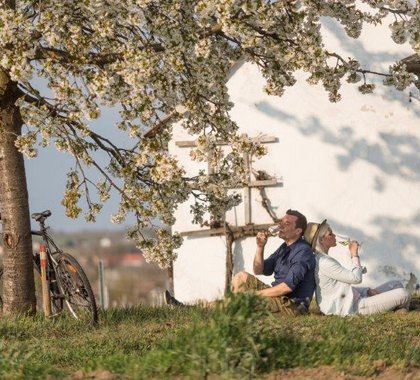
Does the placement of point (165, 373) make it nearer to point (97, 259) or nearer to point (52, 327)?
point (52, 327)

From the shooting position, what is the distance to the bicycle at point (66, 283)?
13.1m

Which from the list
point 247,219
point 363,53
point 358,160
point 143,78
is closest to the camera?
point 143,78

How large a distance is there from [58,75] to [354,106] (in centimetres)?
1010

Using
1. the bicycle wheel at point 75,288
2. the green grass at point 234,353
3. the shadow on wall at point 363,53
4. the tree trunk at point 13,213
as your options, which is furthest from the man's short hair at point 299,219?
the shadow on wall at point 363,53

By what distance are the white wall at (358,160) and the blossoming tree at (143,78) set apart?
24.2 ft

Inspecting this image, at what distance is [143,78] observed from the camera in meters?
12.7

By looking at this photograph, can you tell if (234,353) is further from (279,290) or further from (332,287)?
(332,287)

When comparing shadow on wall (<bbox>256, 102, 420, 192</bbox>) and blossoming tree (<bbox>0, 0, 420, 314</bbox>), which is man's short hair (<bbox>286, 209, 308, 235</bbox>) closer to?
blossoming tree (<bbox>0, 0, 420, 314</bbox>)

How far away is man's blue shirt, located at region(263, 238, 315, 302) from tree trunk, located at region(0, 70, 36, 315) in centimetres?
302

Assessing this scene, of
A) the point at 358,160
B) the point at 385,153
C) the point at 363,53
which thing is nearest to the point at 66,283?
the point at 358,160

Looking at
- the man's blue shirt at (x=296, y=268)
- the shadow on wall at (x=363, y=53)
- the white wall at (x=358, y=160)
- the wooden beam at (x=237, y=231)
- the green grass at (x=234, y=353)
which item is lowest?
the green grass at (x=234, y=353)

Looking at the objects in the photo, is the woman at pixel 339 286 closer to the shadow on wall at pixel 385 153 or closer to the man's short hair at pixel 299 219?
the man's short hair at pixel 299 219

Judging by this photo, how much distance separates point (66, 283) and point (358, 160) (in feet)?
34.3

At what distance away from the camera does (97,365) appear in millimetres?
8164
